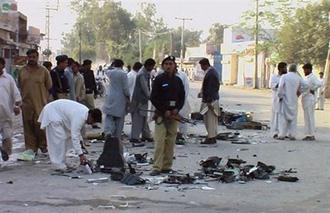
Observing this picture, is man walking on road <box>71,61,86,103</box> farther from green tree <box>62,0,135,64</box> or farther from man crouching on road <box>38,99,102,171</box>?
green tree <box>62,0,135,64</box>

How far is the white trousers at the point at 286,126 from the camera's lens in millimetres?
15500

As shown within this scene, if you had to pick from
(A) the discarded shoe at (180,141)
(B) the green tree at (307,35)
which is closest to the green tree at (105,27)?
(B) the green tree at (307,35)

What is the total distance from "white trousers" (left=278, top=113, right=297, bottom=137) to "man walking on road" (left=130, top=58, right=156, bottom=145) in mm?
3446

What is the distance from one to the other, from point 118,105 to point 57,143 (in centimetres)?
334

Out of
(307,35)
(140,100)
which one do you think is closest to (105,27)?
(307,35)

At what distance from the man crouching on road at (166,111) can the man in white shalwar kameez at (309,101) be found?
245 inches

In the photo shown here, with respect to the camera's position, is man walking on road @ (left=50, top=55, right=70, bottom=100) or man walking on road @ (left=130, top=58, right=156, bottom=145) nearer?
man walking on road @ (left=50, top=55, right=70, bottom=100)

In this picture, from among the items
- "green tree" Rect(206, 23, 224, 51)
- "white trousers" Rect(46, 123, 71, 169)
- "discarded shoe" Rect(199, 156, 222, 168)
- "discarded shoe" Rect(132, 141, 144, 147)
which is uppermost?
"green tree" Rect(206, 23, 224, 51)

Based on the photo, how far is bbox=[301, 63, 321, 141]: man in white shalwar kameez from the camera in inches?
615

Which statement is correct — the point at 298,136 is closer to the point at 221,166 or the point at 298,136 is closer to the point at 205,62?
the point at 205,62

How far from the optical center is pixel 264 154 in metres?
12.5

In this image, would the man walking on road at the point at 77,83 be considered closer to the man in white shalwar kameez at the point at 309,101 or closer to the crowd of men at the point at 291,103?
the crowd of men at the point at 291,103

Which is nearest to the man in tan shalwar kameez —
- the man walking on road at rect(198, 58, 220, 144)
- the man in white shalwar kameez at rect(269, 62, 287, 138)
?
the man walking on road at rect(198, 58, 220, 144)

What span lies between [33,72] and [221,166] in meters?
3.57
